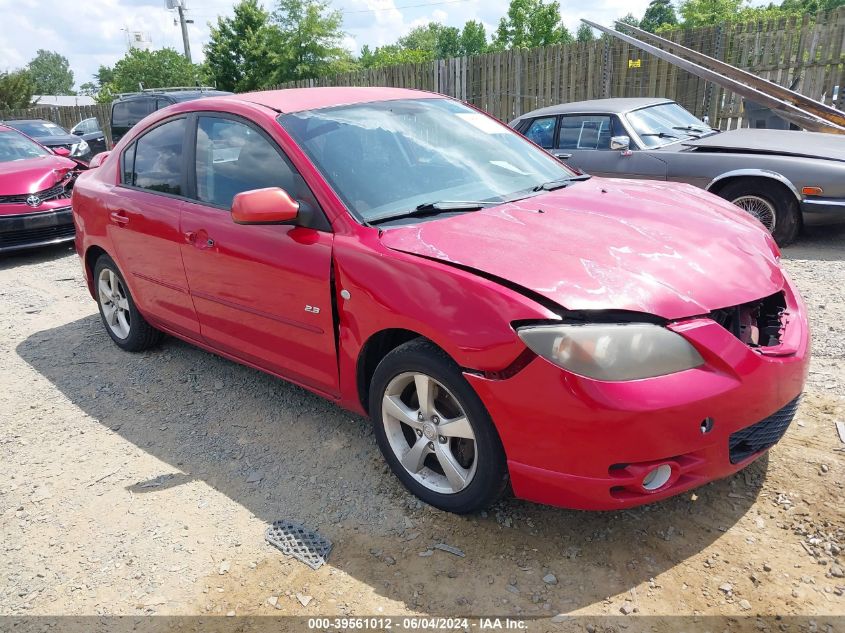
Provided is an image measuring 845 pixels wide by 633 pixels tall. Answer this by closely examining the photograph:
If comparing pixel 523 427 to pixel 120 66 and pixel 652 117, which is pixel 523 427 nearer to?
pixel 652 117

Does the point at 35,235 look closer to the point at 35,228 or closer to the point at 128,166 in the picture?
the point at 35,228

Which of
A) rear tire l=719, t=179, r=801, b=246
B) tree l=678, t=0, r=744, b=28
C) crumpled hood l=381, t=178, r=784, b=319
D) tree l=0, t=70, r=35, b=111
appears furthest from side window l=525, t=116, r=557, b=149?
tree l=678, t=0, r=744, b=28

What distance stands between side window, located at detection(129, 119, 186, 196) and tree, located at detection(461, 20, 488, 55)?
97016 millimetres

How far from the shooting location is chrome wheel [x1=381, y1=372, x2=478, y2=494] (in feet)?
8.63

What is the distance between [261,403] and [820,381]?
127 inches

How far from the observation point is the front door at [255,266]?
303cm

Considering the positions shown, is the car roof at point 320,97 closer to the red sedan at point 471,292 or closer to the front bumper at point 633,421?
the red sedan at point 471,292

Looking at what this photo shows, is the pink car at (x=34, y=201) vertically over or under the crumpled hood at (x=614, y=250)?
under

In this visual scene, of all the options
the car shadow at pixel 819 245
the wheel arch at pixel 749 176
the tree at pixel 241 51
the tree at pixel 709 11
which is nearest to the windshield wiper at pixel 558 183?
the wheel arch at pixel 749 176

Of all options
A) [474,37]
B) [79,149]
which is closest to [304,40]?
[79,149]

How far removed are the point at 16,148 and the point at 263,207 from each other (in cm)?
805

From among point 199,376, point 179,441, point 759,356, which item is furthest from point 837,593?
point 199,376

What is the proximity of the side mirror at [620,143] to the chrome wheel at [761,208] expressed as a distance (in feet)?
4.13

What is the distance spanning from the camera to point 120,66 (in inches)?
2338
